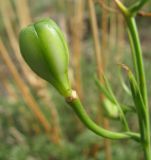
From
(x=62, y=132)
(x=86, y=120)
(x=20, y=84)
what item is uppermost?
(x=86, y=120)

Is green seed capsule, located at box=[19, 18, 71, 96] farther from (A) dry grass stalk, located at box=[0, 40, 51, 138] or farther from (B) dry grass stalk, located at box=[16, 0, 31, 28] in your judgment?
(B) dry grass stalk, located at box=[16, 0, 31, 28]

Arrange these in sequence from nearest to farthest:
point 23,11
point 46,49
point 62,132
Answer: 1. point 46,49
2. point 23,11
3. point 62,132

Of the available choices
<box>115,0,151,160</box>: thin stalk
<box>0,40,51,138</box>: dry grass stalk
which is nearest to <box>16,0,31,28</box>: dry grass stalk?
<box>0,40,51,138</box>: dry grass stalk

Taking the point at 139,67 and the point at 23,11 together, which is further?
the point at 23,11

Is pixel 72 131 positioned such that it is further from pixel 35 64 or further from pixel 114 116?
pixel 35 64

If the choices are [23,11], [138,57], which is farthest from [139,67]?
[23,11]

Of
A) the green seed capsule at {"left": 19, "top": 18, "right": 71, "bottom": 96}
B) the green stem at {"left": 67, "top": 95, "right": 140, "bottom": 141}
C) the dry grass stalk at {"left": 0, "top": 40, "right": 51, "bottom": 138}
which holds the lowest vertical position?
the dry grass stalk at {"left": 0, "top": 40, "right": 51, "bottom": 138}

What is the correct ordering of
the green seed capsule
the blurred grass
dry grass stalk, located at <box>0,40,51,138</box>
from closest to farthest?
the green seed capsule < dry grass stalk, located at <box>0,40,51,138</box> < the blurred grass

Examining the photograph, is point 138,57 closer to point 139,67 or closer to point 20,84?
point 139,67

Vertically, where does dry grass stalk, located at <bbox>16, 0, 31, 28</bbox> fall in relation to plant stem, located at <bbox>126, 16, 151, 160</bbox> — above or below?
below

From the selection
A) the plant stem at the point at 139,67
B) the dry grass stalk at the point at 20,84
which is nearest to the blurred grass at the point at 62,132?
the dry grass stalk at the point at 20,84
